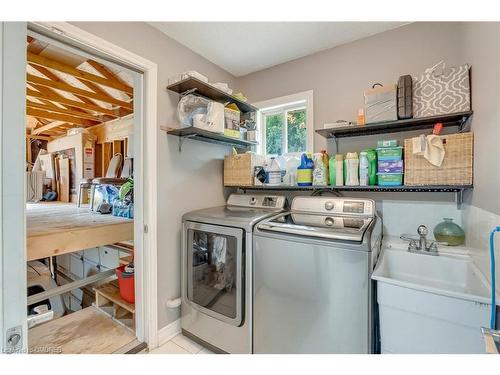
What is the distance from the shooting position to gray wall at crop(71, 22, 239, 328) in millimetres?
1664

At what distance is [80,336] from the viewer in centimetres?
177

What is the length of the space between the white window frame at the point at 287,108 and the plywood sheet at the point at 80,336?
7.20ft

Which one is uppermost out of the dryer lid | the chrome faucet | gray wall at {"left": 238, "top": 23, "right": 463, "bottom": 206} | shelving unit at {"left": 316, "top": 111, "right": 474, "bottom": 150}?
gray wall at {"left": 238, "top": 23, "right": 463, "bottom": 206}

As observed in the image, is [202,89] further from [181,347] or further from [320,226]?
[181,347]

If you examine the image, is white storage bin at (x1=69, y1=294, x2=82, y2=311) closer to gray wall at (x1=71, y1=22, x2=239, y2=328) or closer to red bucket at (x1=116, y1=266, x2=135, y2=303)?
red bucket at (x1=116, y1=266, x2=135, y2=303)

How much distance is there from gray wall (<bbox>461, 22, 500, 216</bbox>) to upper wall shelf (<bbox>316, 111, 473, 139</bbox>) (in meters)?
0.14

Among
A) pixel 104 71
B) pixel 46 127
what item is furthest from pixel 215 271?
pixel 46 127

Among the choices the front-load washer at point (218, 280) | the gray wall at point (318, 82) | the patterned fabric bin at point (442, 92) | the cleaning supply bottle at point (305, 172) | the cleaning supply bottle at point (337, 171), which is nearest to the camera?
the gray wall at point (318, 82)

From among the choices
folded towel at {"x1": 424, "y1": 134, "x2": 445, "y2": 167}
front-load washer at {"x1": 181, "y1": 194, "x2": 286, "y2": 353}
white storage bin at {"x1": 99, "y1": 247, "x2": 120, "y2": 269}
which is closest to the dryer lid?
front-load washer at {"x1": 181, "y1": 194, "x2": 286, "y2": 353}

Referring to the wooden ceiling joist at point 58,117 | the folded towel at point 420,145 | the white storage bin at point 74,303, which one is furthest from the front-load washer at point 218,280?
the wooden ceiling joist at point 58,117

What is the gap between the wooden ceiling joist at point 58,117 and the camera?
3609mm

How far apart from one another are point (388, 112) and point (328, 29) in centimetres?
87

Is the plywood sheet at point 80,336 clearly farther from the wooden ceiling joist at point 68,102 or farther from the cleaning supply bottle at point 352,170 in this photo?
the wooden ceiling joist at point 68,102
